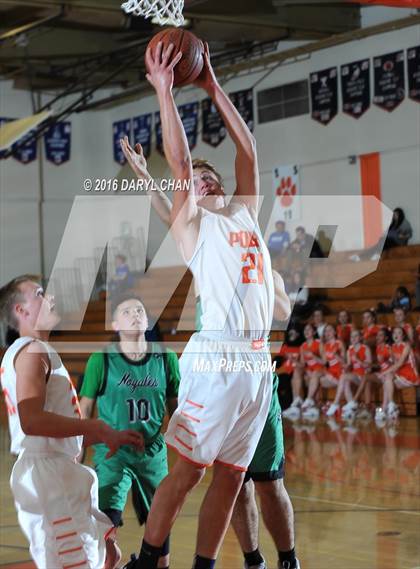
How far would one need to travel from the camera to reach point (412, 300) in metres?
13.9

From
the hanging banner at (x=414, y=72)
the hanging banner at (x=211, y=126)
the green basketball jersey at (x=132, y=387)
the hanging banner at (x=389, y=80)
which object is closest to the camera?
the green basketball jersey at (x=132, y=387)

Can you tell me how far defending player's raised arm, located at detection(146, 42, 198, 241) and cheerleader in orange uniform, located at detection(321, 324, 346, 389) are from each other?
31.2 feet

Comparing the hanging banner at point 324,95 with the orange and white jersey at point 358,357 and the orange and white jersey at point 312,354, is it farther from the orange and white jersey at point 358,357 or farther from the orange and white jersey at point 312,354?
the orange and white jersey at point 358,357

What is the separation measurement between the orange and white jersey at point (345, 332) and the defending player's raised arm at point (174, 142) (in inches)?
384

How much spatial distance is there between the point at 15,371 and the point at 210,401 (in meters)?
0.82

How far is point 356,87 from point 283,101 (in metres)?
1.71

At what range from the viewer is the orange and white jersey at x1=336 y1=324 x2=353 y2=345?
13.6m

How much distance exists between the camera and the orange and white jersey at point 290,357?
13953mm

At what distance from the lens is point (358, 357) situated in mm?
13055

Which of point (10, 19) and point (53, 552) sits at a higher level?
point (10, 19)

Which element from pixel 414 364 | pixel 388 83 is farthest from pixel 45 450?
pixel 388 83

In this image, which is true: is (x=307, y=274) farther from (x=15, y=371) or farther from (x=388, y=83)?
(x=15, y=371)

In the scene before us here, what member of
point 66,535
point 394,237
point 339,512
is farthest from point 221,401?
point 394,237

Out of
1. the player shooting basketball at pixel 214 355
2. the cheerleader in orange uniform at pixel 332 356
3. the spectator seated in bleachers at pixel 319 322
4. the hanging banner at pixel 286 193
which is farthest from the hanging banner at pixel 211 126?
the player shooting basketball at pixel 214 355
